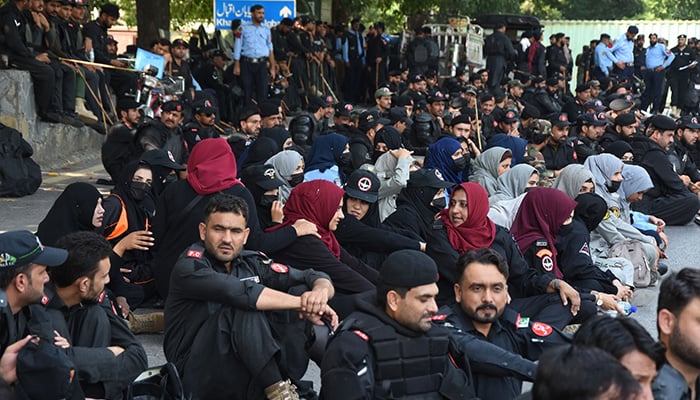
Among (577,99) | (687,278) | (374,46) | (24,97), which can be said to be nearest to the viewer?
(687,278)

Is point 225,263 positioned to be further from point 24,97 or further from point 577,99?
point 577,99

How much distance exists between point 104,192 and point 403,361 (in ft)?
23.2

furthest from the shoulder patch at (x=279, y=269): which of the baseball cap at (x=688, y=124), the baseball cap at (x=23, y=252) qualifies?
the baseball cap at (x=688, y=124)

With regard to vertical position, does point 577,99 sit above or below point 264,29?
below

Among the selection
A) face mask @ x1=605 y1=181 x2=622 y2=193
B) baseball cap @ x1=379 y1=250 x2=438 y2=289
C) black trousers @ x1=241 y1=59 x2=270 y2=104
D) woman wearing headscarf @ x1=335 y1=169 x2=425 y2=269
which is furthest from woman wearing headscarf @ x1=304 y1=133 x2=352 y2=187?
black trousers @ x1=241 y1=59 x2=270 y2=104

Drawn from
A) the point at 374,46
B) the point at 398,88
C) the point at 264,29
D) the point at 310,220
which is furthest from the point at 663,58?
the point at 310,220

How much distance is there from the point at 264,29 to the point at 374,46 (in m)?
7.37

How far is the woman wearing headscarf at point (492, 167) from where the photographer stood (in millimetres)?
9633

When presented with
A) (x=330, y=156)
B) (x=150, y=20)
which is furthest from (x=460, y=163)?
(x=150, y=20)

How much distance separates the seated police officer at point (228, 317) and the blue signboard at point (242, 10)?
11.5 metres

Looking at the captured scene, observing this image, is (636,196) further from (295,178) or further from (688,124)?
(688,124)

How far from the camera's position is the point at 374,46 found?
2361 cm

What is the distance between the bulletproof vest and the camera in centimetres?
433

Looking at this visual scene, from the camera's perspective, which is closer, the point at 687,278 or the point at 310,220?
the point at 687,278
